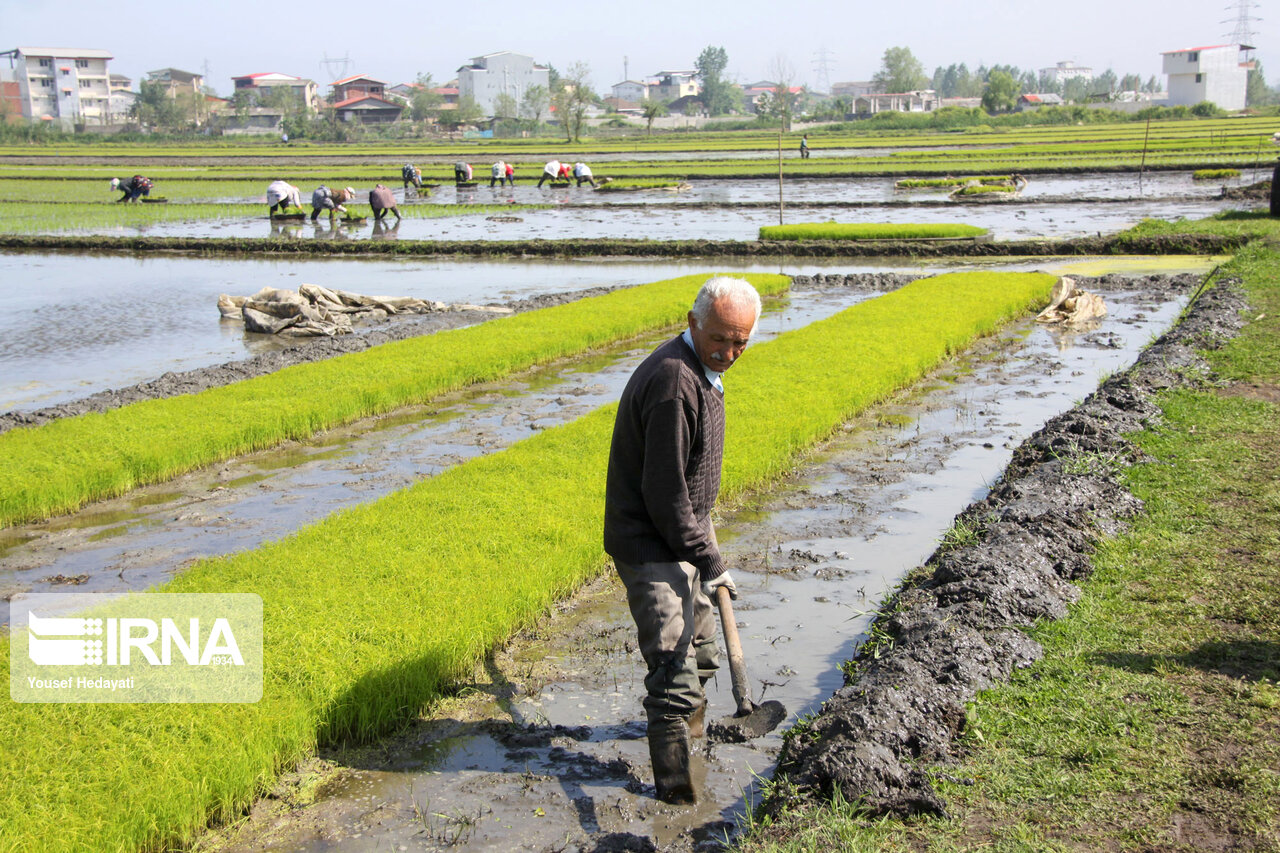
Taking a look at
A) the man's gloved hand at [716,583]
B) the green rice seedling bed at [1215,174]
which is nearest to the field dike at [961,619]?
the man's gloved hand at [716,583]

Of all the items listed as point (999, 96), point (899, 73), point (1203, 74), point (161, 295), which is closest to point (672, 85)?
point (899, 73)

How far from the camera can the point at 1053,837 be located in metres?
3.10

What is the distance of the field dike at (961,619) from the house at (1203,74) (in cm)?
8647

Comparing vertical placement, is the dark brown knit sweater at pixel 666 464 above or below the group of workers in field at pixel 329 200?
below

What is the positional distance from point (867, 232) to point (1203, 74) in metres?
73.5

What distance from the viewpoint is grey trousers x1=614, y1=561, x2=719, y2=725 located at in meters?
3.55

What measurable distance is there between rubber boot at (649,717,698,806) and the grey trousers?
0.04 m

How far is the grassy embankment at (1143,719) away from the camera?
10.3ft

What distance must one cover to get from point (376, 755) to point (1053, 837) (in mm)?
2478

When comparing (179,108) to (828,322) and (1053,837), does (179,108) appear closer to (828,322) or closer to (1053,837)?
(828,322)

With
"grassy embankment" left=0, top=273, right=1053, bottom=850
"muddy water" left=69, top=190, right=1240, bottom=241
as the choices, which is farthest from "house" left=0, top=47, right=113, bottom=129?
"grassy embankment" left=0, top=273, right=1053, bottom=850

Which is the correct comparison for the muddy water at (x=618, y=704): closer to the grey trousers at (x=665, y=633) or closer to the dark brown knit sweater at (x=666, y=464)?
the grey trousers at (x=665, y=633)

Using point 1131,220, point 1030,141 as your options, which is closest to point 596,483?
point 1131,220

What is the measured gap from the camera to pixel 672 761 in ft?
12.0
